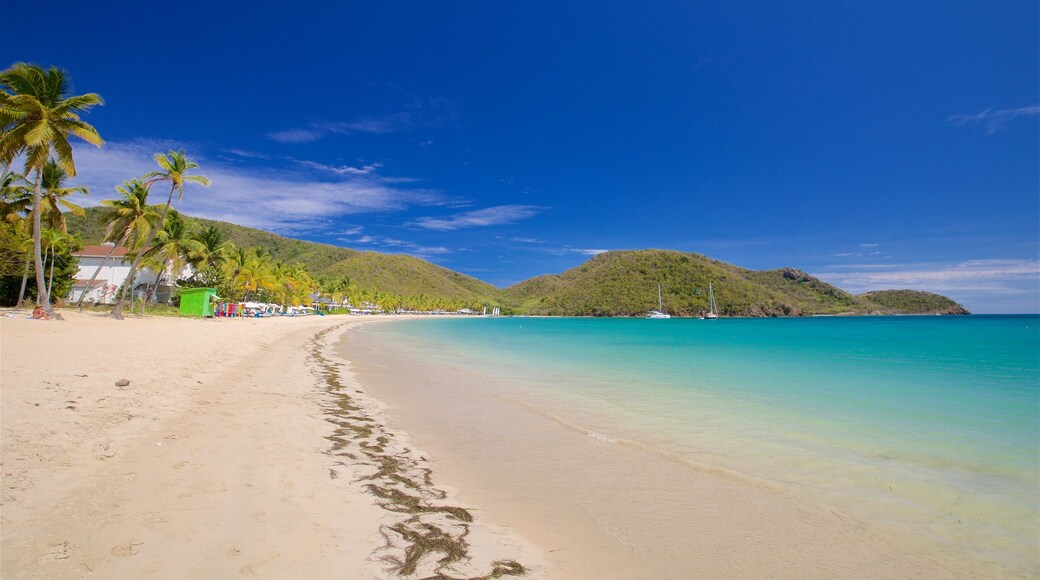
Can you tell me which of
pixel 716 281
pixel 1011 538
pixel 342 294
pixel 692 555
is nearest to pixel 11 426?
pixel 692 555

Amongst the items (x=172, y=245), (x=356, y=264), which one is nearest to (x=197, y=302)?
(x=172, y=245)

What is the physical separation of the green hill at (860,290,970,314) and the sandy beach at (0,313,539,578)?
206870 mm

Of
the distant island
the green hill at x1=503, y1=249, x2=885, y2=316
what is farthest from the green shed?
the green hill at x1=503, y1=249, x2=885, y2=316

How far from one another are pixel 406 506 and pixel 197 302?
38.0 m

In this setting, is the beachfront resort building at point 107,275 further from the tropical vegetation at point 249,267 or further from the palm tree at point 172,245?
the palm tree at point 172,245

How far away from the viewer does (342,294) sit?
95500mm

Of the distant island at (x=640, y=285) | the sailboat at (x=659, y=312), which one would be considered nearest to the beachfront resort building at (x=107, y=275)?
the distant island at (x=640, y=285)

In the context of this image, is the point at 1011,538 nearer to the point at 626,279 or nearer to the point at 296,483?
the point at 296,483

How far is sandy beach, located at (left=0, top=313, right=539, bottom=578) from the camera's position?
2.74 meters

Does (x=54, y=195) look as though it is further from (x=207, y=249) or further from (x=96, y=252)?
(x=96, y=252)

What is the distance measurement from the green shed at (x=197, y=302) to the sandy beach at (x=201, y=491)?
30517mm

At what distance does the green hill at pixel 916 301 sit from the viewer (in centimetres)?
16888

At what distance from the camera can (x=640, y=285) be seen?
128 metres

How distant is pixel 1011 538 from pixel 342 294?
329ft
